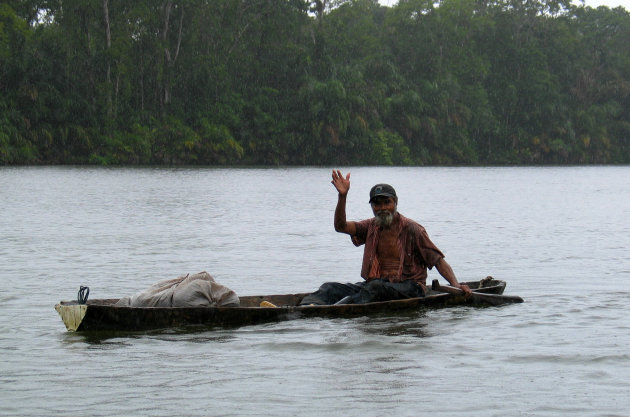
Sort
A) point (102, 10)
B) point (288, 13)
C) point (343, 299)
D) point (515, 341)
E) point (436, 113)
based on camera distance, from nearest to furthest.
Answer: point (515, 341) < point (343, 299) < point (102, 10) < point (288, 13) < point (436, 113)

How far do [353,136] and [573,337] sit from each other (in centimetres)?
6053

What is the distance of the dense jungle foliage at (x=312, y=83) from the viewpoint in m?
60.6

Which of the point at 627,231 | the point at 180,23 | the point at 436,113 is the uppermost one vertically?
the point at 180,23

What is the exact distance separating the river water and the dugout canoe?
105 mm

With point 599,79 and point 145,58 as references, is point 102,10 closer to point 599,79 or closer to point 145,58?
point 145,58

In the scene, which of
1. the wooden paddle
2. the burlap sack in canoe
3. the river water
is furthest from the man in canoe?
the burlap sack in canoe

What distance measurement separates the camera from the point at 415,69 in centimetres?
8106

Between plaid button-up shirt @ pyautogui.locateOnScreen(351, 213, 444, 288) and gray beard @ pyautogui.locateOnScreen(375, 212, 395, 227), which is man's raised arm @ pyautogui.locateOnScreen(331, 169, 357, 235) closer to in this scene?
plaid button-up shirt @ pyautogui.locateOnScreen(351, 213, 444, 288)

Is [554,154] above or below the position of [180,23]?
below

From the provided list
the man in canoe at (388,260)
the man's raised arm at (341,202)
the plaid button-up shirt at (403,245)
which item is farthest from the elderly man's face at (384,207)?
the man's raised arm at (341,202)

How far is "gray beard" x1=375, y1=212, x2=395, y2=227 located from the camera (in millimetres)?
9609

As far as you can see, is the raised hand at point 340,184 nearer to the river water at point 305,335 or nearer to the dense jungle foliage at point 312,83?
the river water at point 305,335

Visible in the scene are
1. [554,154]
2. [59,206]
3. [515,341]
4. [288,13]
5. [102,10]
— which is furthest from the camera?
[554,154]

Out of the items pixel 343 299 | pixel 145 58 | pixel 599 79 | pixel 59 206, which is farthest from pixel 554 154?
pixel 343 299
